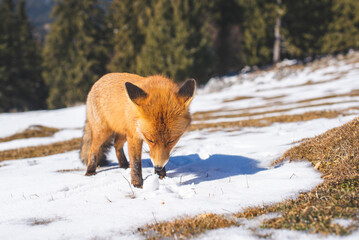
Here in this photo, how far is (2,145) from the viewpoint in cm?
1114

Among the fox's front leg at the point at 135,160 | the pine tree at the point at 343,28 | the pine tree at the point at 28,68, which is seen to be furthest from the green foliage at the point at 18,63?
the pine tree at the point at 343,28

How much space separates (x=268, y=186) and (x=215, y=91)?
26.8 m

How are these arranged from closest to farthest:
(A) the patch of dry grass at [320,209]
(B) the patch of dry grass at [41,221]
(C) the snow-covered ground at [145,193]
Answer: (A) the patch of dry grass at [320,209], (C) the snow-covered ground at [145,193], (B) the patch of dry grass at [41,221]

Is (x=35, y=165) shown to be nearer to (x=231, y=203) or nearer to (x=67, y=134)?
(x=231, y=203)

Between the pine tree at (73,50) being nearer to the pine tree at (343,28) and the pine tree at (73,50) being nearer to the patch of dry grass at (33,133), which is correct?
the patch of dry grass at (33,133)

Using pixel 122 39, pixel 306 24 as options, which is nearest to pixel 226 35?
pixel 306 24

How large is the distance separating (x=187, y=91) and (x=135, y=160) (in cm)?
143

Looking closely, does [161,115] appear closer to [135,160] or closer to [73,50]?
[135,160]

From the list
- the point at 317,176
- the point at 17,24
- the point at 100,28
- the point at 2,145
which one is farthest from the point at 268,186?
the point at 17,24

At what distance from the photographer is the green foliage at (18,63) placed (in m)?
38.1

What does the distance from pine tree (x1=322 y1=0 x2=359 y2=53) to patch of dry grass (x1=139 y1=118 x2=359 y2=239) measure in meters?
40.6

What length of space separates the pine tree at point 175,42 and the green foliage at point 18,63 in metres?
20.2

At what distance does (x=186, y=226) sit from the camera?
2592mm

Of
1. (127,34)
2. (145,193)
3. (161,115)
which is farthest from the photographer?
(127,34)
